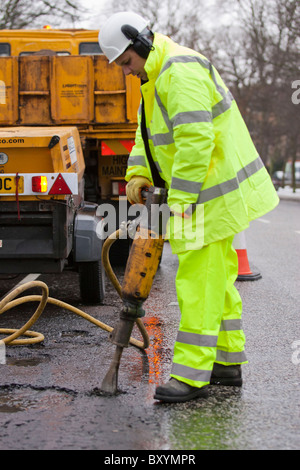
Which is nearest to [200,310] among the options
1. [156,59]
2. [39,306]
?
[156,59]

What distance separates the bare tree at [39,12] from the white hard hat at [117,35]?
20524mm

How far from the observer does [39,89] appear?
26.6ft

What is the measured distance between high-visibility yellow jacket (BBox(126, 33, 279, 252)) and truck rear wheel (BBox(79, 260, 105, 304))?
8.88ft

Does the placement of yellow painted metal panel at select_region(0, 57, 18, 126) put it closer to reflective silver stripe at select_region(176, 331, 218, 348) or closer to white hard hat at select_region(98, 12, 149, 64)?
white hard hat at select_region(98, 12, 149, 64)

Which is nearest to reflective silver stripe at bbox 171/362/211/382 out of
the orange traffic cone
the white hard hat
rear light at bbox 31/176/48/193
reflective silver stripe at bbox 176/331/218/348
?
reflective silver stripe at bbox 176/331/218/348

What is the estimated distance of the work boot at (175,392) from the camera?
12.3ft

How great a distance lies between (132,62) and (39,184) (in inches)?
85.1

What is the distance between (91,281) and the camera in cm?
673

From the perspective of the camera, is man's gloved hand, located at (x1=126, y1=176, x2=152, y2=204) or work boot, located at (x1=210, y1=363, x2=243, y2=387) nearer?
work boot, located at (x1=210, y1=363, x2=243, y2=387)

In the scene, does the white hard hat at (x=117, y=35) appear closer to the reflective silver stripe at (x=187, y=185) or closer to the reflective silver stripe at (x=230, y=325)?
the reflective silver stripe at (x=187, y=185)

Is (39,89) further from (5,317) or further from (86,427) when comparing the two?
(86,427)

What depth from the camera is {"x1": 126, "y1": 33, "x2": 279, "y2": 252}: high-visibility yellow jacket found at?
368 centimetres

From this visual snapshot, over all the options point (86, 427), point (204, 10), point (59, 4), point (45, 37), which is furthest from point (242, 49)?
point (86, 427)

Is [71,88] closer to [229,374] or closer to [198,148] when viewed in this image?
[198,148]
